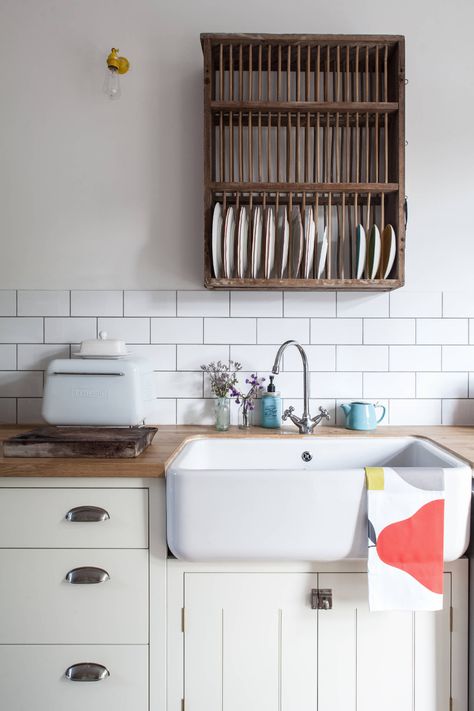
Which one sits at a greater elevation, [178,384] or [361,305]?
[361,305]

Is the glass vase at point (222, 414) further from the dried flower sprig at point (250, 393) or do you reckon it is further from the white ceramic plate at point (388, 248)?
the white ceramic plate at point (388, 248)

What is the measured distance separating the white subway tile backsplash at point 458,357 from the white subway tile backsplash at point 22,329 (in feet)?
4.85

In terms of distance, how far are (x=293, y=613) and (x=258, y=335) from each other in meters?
0.92

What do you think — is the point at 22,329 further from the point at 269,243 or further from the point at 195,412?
the point at 269,243

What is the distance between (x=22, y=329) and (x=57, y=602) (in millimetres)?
991

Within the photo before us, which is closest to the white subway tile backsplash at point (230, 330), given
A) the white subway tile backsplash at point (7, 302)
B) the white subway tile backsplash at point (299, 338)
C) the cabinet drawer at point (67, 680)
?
the white subway tile backsplash at point (299, 338)

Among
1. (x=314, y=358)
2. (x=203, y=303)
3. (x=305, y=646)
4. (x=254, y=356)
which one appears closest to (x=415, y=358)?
(x=314, y=358)

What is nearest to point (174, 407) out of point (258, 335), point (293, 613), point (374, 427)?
point (258, 335)

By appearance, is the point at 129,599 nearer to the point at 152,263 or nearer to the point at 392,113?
the point at 152,263

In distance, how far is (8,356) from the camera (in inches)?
71.7

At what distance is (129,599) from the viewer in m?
1.20

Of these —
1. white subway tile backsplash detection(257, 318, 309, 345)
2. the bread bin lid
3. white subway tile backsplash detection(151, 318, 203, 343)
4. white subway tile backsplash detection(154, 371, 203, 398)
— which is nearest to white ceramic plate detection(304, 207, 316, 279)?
white subway tile backsplash detection(257, 318, 309, 345)

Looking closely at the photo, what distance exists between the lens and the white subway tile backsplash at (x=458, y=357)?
1.81 metres

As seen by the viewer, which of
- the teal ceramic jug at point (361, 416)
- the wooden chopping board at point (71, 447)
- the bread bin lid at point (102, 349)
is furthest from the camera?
the teal ceramic jug at point (361, 416)
